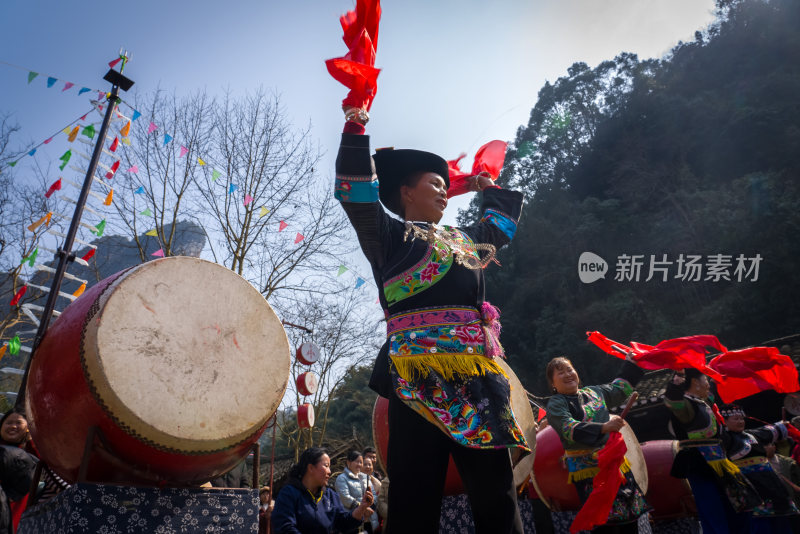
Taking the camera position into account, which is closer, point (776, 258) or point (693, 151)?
point (776, 258)

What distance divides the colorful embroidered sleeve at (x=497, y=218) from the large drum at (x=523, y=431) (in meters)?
0.80

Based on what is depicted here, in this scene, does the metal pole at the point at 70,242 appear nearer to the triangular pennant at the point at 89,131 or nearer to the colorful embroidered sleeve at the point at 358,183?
the triangular pennant at the point at 89,131

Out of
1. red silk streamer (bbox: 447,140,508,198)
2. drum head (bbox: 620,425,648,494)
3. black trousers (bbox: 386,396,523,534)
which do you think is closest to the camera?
black trousers (bbox: 386,396,523,534)

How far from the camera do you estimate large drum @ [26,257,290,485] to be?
1873 mm

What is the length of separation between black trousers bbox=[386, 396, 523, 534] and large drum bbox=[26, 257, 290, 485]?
789mm

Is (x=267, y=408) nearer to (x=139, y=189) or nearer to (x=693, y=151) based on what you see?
(x=139, y=189)

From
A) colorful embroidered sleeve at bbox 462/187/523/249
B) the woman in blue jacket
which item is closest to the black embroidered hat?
colorful embroidered sleeve at bbox 462/187/523/249

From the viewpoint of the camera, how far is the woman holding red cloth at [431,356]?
1.57 metres

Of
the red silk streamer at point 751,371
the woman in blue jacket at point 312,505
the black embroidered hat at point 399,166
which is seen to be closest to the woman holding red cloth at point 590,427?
the red silk streamer at point 751,371

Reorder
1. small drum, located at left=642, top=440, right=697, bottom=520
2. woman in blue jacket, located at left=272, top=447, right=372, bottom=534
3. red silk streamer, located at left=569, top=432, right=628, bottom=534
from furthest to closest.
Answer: small drum, located at left=642, top=440, right=697, bottom=520 → woman in blue jacket, located at left=272, top=447, right=372, bottom=534 → red silk streamer, located at left=569, top=432, right=628, bottom=534

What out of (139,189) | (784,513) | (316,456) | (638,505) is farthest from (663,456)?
(139,189)

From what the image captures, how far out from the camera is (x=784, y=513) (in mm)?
4324

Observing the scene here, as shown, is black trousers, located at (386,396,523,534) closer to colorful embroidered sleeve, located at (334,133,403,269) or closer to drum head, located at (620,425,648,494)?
colorful embroidered sleeve, located at (334,133,403,269)

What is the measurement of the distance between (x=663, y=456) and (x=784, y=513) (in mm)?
1497
